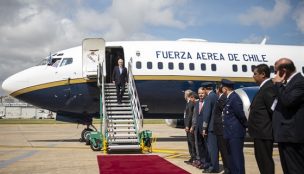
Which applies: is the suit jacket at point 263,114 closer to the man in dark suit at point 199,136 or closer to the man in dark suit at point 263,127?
the man in dark suit at point 263,127

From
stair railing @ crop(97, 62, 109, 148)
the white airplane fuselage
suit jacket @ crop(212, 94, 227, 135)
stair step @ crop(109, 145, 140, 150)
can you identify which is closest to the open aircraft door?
the white airplane fuselage

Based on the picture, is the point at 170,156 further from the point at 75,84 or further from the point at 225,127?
the point at 75,84

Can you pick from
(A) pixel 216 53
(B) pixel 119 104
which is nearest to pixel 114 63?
(B) pixel 119 104

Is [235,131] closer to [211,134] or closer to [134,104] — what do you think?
[211,134]

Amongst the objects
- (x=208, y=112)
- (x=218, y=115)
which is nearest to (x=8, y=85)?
(x=208, y=112)

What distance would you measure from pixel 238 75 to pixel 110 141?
7.51 meters

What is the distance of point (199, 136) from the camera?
9375 mm

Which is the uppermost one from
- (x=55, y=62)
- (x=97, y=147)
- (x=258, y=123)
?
(x=55, y=62)

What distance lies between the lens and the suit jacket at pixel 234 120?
23.3ft

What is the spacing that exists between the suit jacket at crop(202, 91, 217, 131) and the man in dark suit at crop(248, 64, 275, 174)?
8.84ft

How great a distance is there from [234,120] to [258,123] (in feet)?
4.22

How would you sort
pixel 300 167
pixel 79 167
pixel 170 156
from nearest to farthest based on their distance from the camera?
1. pixel 300 167
2. pixel 79 167
3. pixel 170 156

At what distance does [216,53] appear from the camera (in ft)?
56.3

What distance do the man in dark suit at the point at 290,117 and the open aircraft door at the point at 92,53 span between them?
1127cm
